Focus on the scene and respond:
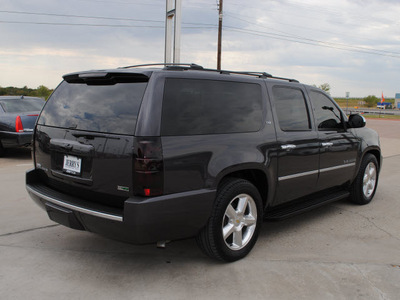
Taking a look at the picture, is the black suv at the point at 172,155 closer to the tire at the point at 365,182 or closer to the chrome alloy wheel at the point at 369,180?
the tire at the point at 365,182

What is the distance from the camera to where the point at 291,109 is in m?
4.27

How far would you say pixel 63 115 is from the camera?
3502 mm

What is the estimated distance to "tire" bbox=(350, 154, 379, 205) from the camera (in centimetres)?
548

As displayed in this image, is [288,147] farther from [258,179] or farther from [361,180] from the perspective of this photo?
[361,180]

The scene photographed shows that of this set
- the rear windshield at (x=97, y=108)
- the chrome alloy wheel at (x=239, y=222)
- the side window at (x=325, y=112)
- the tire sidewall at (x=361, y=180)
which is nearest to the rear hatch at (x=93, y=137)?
the rear windshield at (x=97, y=108)

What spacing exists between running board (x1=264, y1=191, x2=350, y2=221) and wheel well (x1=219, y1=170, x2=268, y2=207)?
178 millimetres

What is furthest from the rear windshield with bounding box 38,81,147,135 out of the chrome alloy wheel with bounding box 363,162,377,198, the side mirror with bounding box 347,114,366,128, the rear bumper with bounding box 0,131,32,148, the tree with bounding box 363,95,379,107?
the tree with bounding box 363,95,379,107

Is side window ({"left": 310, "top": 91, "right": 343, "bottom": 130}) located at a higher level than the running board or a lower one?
higher

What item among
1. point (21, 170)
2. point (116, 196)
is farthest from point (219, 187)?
point (21, 170)

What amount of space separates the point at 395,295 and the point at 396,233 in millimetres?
1625

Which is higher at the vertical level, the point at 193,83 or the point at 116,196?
the point at 193,83

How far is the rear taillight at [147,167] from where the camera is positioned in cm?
285

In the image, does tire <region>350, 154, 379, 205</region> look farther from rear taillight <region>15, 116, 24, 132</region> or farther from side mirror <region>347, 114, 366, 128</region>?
rear taillight <region>15, 116, 24, 132</region>

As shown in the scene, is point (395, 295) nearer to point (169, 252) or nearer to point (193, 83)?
point (169, 252)
